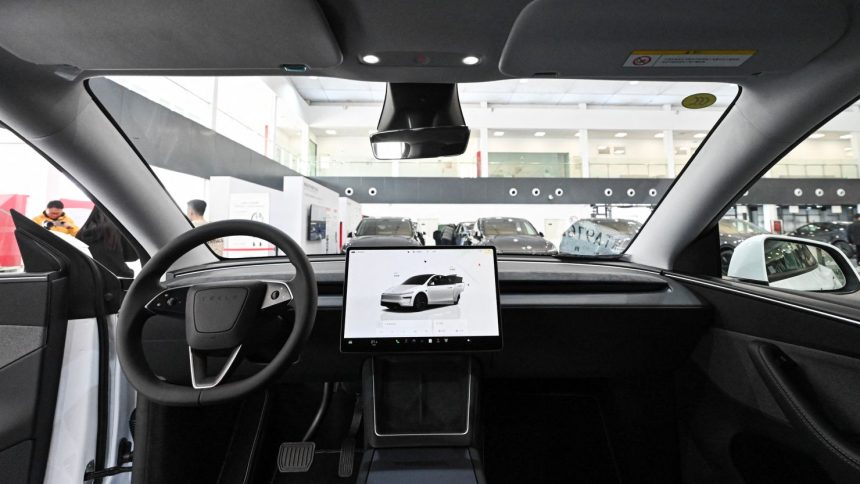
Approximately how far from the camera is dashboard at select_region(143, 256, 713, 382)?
1.70 metres

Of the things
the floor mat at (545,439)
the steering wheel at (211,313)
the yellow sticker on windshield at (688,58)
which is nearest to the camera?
the steering wheel at (211,313)

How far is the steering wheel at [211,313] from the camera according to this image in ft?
3.14

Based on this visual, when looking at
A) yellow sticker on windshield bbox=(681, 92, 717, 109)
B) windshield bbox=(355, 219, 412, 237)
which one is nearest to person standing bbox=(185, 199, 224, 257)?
yellow sticker on windshield bbox=(681, 92, 717, 109)

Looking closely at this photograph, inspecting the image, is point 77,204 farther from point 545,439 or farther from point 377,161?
point 377,161

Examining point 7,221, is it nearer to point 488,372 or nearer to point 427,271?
point 427,271

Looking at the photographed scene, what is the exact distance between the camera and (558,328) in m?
1.75

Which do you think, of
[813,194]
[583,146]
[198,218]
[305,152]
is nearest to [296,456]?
[198,218]

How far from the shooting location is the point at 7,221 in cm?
130

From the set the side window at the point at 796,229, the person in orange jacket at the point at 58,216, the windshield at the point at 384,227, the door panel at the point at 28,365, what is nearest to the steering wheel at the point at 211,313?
the door panel at the point at 28,365

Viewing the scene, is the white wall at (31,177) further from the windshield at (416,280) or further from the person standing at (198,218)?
the windshield at (416,280)

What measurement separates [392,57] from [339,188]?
12340mm

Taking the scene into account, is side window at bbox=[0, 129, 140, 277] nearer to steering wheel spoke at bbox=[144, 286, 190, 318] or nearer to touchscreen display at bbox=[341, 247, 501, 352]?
steering wheel spoke at bbox=[144, 286, 190, 318]

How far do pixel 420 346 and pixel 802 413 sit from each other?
132 cm

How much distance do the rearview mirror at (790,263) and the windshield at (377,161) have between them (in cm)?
397
